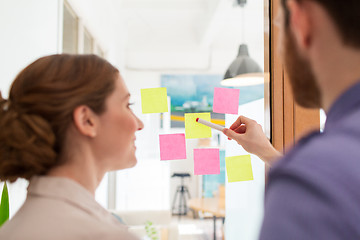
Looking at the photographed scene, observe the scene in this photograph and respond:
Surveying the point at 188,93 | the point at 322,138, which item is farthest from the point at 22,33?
the point at 188,93

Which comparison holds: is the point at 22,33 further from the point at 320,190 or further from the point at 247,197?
the point at 320,190

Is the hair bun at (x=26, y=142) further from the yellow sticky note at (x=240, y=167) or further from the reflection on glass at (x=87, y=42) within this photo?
the reflection on glass at (x=87, y=42)

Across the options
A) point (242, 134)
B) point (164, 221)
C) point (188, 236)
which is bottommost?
point (188, 236)

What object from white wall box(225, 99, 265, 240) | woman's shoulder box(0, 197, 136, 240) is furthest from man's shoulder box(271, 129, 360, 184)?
white wall box(225, 99, 265, 240)

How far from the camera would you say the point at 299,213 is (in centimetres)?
33

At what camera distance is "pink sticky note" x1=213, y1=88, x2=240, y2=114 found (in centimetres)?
109

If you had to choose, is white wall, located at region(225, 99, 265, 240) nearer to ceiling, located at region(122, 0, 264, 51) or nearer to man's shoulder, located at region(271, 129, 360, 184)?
man's shoulder, located at region(271, 129, 360, 184)

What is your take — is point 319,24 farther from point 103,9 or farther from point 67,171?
point 103,9

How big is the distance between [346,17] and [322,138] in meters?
0.15

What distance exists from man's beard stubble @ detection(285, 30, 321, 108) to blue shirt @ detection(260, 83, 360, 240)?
0.31ft

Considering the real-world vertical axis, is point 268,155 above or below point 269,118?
below

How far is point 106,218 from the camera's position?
2.12 ft

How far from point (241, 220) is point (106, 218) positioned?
32.4 inches

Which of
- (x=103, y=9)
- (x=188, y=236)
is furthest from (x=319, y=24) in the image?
(x=188, y=236)
